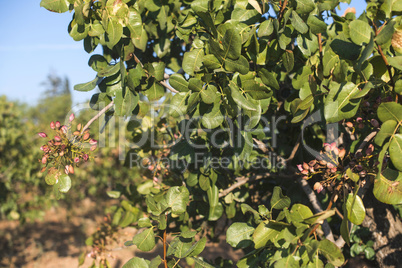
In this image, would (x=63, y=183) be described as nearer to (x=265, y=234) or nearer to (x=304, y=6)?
(x=265, y=234)

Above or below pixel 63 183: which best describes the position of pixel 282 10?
above

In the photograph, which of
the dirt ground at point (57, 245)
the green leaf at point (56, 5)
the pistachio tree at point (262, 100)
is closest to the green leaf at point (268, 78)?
the pistachio tree at point (262, 100)

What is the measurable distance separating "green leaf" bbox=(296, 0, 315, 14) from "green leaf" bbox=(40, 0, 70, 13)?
93cm

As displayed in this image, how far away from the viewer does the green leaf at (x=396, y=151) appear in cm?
99

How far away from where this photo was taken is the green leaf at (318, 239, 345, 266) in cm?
98

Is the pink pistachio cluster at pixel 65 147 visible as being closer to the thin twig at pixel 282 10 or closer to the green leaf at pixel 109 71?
the green leaf at pixel 109 71

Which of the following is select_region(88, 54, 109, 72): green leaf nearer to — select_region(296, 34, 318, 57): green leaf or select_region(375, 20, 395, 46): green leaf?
select_region(296, 34, 318, 57): green leaf

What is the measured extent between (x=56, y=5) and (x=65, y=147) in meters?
0.58

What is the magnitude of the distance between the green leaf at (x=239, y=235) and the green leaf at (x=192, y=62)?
0.66 m

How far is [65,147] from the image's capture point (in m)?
1.36

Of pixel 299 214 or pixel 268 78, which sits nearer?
pixel 299 214

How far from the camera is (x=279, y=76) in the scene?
172 centimetres

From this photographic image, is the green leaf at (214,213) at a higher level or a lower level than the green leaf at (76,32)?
lower

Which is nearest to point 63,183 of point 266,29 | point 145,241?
point 145,241
